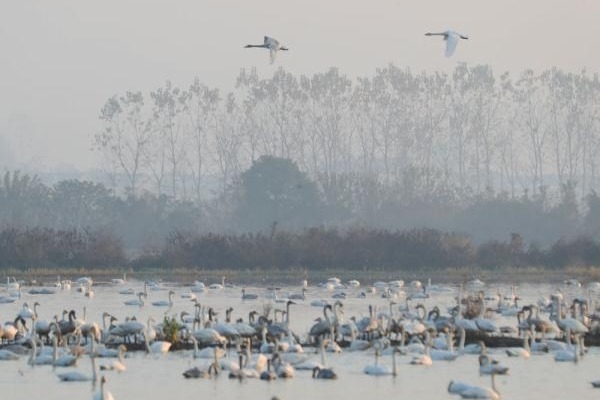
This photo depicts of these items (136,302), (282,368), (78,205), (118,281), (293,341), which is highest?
(78,205)

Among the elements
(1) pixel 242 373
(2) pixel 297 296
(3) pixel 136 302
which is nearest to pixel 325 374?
(1) pixel 242 373

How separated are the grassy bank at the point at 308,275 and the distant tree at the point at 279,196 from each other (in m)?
19.2

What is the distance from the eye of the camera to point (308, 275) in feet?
191

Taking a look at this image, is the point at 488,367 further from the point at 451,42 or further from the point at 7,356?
the point at 7,356

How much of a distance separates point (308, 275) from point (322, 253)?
211cm

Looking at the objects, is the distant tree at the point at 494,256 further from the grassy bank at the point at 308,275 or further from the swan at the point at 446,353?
the swan at the point at 446,353

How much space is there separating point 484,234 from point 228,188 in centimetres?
1721

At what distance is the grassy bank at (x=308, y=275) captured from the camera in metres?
54.7

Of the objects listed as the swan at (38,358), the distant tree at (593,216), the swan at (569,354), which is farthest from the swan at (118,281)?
the distant tree at (593,216)

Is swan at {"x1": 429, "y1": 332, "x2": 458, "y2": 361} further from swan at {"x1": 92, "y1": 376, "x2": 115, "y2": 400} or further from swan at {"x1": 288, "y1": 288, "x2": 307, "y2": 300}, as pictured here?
swan at {"x1": 288, "y1": 288, "x2": 307, "y2": 300}

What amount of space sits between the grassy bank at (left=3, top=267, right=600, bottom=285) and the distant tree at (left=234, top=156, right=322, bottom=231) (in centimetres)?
1921

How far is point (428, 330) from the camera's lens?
27.9 m

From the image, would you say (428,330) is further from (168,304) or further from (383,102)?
(383,102)

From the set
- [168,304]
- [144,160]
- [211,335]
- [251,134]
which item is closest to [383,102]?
[251,134]
